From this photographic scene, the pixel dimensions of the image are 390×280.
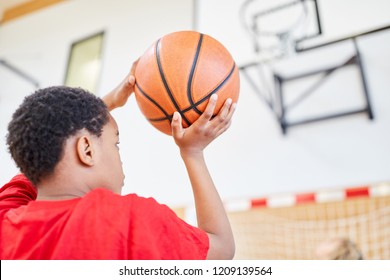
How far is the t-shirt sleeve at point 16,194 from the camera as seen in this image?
731mm

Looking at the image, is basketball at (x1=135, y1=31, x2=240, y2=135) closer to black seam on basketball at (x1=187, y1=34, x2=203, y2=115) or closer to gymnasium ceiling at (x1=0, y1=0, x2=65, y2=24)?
black seam on basketball at (x1=187, y1=34, x2=203, y2=115)

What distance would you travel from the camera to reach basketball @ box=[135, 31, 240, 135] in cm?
90

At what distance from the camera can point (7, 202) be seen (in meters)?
0.73

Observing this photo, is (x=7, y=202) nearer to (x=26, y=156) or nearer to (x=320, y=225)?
(x=26, y=156)

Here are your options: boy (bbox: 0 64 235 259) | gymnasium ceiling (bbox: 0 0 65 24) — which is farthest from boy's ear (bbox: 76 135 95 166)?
gymnasium ceiling (bbox: 0 0 65 24)

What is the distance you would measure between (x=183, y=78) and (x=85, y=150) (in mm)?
332

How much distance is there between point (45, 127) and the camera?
2.13ft

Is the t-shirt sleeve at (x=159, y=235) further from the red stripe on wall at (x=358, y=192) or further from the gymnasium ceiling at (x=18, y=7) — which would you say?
the gymnasium ceiling at (x=18, y=7)

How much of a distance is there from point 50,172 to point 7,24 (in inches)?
124

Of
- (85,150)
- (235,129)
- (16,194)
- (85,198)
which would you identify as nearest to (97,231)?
(85,198)

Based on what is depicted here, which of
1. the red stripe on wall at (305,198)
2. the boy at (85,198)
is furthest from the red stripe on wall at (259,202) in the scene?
the boy at (85,198)

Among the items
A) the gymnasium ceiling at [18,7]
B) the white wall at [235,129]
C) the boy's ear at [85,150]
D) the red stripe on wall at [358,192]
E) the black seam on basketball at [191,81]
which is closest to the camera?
the boy's ear at [85,150]

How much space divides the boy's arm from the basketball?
2.6 inches
